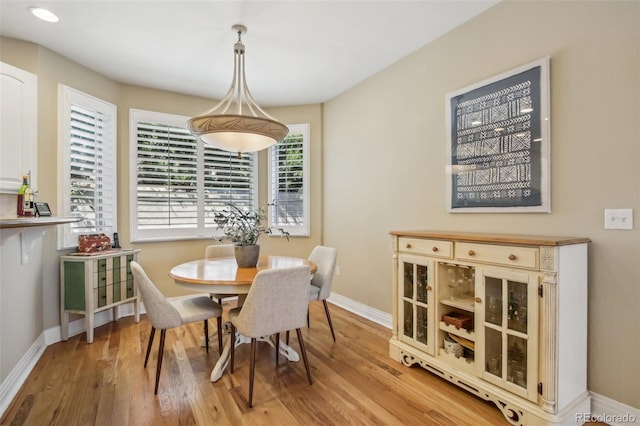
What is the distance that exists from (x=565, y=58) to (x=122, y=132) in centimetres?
429

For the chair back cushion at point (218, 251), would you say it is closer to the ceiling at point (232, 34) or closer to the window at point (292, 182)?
the window at point (292, 182)

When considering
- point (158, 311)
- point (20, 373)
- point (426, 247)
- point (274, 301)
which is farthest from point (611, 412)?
point (20, 373)

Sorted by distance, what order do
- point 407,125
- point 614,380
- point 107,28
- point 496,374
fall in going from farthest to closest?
point 407,125 → point 107,28 → point 496,374 → point 614,380

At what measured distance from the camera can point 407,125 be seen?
122 inches

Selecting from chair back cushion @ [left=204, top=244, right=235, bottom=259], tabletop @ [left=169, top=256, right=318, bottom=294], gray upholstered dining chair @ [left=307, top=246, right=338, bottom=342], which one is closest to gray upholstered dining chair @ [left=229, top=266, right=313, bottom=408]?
tabletop @ [left=169, top=256, right=318, bottom=294]

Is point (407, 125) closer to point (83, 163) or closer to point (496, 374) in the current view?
point (496, 374)

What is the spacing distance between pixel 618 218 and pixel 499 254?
2.16ft

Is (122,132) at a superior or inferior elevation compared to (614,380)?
superior

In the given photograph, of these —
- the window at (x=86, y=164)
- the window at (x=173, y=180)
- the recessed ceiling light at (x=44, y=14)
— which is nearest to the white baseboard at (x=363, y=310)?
the window at (x=173, y=180)


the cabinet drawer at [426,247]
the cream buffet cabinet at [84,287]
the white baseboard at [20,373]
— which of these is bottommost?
the white baseboard at [20,373]

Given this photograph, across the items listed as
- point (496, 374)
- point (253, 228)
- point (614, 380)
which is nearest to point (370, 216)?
point (253, 228)

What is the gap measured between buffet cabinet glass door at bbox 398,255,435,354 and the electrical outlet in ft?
3.42

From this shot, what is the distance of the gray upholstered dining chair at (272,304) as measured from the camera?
1.95 m

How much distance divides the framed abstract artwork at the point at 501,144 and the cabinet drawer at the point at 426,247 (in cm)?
48
